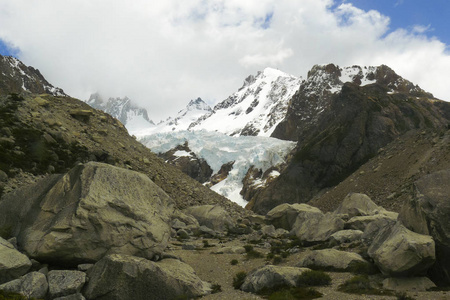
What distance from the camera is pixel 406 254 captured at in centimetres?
1249

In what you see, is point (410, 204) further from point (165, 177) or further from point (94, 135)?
point (94, 135)

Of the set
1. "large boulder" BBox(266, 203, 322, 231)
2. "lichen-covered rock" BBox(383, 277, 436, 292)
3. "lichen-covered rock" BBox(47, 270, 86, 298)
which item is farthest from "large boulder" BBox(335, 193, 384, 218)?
"lichen-covered rock" BBox(47, 270, 86, 298)

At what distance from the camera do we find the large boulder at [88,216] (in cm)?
1291

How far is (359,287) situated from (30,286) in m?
11.4

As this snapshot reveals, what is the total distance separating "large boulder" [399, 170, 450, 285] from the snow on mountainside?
11839 centimetres

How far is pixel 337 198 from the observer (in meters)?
56.8

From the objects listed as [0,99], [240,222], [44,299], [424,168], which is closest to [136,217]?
[44,299]

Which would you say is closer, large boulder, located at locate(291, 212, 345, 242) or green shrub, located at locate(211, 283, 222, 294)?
green shrub, located at locate(211, 283, 222, 294)

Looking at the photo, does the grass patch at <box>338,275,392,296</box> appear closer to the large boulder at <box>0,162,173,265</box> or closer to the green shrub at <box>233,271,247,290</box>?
the green shrub at <box>233,271,247,290</box>

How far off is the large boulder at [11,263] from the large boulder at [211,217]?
815 inches

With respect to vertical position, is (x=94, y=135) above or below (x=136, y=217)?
above

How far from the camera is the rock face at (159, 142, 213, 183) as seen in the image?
160m

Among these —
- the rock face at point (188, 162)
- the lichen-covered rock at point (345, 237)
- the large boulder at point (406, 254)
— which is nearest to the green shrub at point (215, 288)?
the large boulder at point (406, 254)

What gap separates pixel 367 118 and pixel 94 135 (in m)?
73.9
